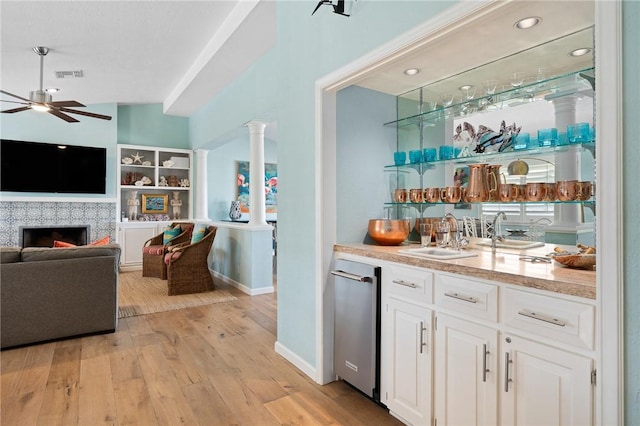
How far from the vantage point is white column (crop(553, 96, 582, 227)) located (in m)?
1.97

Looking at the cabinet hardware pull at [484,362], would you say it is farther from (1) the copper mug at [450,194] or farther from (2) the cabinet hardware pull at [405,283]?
(1) the copper mug at [450,194]

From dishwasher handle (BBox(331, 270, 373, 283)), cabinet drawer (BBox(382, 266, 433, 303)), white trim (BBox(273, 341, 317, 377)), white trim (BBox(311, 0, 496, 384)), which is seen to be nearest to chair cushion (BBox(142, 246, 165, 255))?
white trim (BBox(273, 341, 317, 377))

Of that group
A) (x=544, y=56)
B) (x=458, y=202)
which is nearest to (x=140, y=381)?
(x=458, y=202)

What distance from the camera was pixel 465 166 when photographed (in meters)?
2.54

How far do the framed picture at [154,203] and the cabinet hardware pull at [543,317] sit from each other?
23.6ft

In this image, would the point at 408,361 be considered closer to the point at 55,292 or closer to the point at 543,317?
the point at 543,317

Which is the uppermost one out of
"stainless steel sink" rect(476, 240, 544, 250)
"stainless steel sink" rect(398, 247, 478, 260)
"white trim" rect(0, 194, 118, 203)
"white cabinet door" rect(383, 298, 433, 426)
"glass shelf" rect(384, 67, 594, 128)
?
"glass shelf" rect(384, 67, 594, 128)

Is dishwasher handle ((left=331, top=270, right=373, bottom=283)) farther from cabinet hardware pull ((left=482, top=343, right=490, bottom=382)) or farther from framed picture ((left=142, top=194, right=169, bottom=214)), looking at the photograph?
framed picture ((left=142, top=194, right=169, bottom=214))

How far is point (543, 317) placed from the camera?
139cm

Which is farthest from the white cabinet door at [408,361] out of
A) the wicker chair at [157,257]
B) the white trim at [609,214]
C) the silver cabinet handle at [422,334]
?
the wicker chair at [157,257]

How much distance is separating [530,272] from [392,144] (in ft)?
5.33

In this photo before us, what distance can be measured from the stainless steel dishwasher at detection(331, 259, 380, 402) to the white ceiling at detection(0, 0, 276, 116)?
2472 millimetres

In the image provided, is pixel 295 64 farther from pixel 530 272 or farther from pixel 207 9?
pixel 530 272

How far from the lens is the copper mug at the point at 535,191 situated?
194cm
